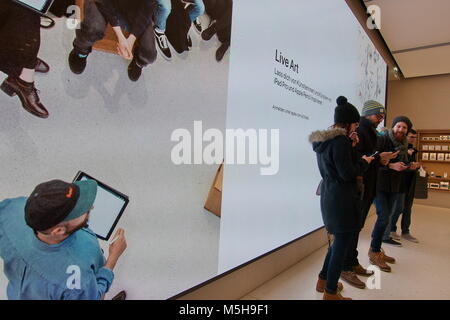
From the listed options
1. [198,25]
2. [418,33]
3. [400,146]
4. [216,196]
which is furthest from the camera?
[418,33]

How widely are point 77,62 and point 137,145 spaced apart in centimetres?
37

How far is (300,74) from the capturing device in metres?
2.36

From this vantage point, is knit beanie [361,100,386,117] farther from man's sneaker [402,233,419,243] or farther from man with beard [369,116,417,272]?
man's sneaker [402,233,419,243]

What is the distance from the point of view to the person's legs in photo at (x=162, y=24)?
1.22 m

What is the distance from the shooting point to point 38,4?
864mm

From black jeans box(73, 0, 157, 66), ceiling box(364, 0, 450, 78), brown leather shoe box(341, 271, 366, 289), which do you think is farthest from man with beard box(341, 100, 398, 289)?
ceiling box(364, 0, 450, 78)

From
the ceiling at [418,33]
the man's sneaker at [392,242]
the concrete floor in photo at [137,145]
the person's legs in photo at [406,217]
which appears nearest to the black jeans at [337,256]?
the concrete floor in photo at [137,145]

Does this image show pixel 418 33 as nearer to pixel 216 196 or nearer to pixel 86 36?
pixel 216 196

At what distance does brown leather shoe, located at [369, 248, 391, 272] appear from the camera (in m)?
2.55

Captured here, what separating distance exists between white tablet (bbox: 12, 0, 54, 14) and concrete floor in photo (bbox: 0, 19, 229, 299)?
0.05 meters

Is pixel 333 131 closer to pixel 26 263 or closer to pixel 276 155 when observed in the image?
pixel 276 155

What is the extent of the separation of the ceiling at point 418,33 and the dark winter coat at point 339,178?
349cm

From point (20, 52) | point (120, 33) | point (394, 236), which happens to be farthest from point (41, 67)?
point (394, 236)
